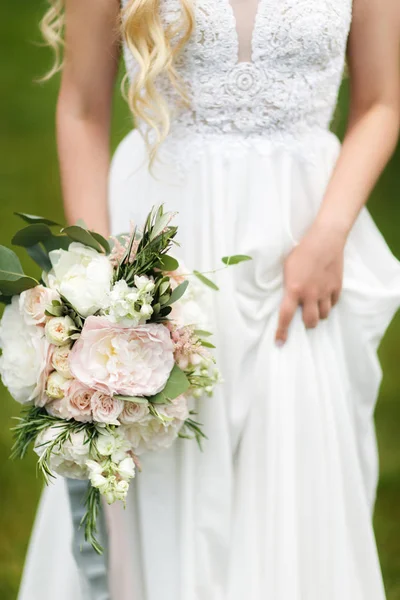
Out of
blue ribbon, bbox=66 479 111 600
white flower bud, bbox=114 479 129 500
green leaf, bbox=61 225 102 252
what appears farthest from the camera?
blue ribbon, bbox=66 479 111 600

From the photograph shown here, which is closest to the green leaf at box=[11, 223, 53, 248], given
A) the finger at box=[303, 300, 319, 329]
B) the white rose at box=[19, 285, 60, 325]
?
the white rose at box=[19, 285, 60, 325]

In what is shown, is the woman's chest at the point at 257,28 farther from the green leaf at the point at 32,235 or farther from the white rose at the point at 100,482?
the white rose at the point at 100,482

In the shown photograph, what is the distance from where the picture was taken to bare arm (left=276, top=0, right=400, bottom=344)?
2031 millimetres

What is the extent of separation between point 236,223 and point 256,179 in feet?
0.35

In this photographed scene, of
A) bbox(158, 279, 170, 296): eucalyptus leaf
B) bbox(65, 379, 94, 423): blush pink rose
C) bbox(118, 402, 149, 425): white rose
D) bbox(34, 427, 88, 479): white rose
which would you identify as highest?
bbox(158, 279, 170, 296): eucalyptus leaf

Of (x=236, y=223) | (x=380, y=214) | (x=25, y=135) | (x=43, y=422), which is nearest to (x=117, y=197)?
(x=236, y=223)

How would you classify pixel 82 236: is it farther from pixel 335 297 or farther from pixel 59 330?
pixel 335 297

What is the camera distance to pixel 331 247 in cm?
203

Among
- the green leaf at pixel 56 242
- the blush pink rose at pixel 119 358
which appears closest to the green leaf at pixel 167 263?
the blush pink rose at pixel 119 358

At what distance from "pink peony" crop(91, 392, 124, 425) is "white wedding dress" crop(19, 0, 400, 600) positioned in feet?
1.16

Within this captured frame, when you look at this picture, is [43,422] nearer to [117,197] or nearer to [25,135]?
[117,197]

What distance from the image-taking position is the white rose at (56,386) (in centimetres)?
173

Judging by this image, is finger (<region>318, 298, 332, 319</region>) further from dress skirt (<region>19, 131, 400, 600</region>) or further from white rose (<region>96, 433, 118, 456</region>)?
white rose (<region>96, 433, 118, 456</region>)

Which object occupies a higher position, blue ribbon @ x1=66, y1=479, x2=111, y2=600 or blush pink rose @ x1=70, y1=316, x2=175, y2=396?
blush pink rose @ x1=70, y1=316, x2=175, y2=396
